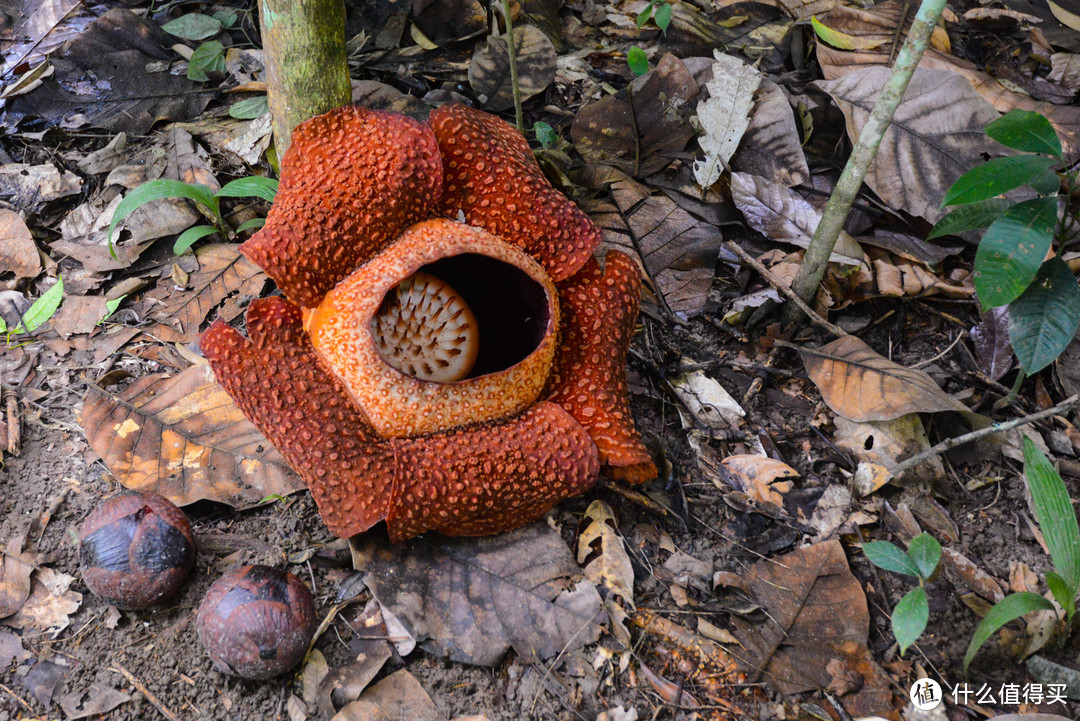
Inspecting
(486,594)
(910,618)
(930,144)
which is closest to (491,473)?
(486,594)

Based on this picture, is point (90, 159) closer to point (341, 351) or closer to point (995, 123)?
point (341, 351)

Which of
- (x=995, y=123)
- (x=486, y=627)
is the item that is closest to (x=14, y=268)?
(x=486, y=627)

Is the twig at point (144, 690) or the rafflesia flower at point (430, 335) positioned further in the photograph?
the rafflesia flower at point (430, 335)

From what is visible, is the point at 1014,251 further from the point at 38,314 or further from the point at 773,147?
the point at 38,314

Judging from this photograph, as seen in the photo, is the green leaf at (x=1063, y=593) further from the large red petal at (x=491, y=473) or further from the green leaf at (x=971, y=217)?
the large red petal at (x=491, y=473)

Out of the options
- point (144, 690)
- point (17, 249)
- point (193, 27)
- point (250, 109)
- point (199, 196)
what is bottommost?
point (144, 690)

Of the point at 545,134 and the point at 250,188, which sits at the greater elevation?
the point at 545,134

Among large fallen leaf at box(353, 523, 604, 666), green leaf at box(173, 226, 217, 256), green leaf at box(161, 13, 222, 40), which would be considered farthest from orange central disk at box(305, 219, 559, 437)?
green leaf at box(161, 13, 222, 40)

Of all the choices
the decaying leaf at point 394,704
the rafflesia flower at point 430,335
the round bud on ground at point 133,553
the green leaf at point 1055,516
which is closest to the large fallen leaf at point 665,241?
the rafflesia flower at point 430,335
